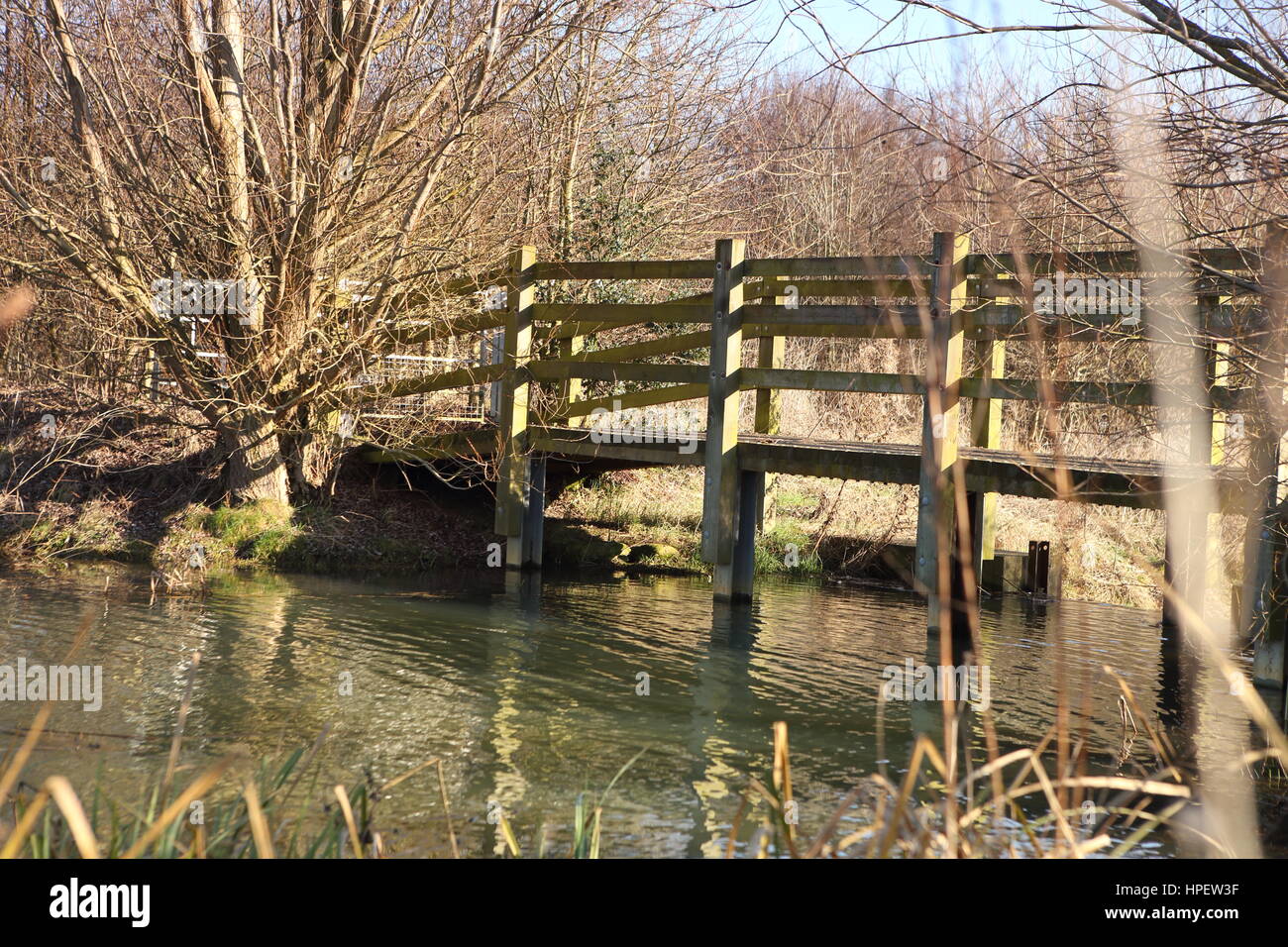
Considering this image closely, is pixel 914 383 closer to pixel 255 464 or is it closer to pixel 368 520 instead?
pixel 368 520

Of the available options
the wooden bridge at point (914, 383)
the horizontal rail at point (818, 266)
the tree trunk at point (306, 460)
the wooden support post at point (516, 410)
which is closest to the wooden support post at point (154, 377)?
the tree trunk at point (306, 460)

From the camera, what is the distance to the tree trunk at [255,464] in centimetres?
1270

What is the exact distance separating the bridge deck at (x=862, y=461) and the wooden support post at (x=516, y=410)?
16 centimetres

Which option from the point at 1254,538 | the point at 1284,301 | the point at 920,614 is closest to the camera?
the point at 1284,301

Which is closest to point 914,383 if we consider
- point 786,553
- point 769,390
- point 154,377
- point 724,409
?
point 724,409

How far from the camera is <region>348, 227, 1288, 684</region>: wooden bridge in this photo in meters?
5.59

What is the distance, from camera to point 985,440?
10414 millimetres

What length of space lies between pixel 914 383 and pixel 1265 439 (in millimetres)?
3683

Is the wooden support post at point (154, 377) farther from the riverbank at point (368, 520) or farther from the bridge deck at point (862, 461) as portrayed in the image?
the bridge deck at point (862, 461)
